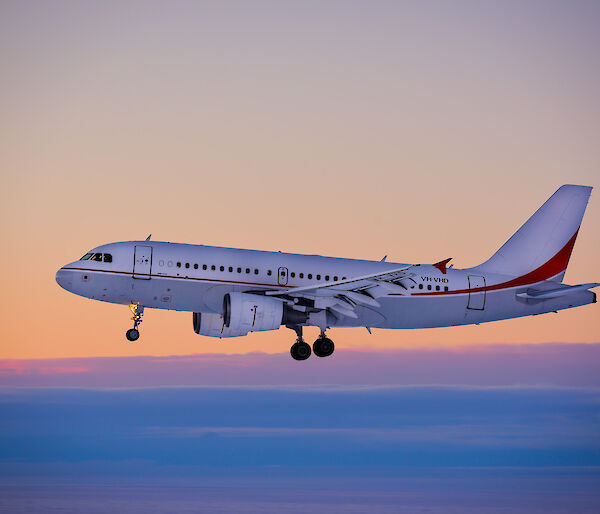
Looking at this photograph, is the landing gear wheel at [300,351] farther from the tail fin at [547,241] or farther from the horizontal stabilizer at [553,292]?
the horizontal stabilizer at [553,292]

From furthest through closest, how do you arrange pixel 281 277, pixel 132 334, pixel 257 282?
1. pixel 281 277
2. pixel 257 282
3. pixel 132 334

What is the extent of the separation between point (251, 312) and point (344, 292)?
536 centimetres

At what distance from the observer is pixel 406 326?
2048 inches

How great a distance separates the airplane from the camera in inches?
1852

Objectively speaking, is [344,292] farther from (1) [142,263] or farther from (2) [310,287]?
(1) [142,263]

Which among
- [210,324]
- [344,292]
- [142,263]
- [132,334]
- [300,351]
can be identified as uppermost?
[142,263]

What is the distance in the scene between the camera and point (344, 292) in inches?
1909

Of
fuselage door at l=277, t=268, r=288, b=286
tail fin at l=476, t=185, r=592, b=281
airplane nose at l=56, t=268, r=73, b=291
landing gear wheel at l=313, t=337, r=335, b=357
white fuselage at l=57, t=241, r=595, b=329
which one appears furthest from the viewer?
tail fin at l=476, t=185, r=592, b=281

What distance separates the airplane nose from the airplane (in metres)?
0.07

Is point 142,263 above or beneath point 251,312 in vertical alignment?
above

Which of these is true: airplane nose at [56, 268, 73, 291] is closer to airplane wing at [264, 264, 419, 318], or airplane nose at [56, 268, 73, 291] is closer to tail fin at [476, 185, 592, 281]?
airplane wing at [264, 264, 419, 318]

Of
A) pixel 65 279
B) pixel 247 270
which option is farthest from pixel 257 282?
pixel 65 279

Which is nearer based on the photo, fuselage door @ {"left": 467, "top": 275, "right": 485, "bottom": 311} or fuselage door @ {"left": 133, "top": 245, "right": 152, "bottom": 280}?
fuselage door @ {"left": 133, "top": 245, "right": 152, "bottom": 280}

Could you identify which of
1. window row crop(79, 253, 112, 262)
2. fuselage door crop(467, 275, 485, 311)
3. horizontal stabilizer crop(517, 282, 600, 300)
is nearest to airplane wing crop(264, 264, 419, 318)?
fuselage door crop(467, 275, 485, 311)
